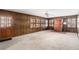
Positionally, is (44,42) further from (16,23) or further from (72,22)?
(16,23)

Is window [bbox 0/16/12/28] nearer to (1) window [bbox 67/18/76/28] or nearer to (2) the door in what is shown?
(2) the door

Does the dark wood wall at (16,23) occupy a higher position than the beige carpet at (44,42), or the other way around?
the dark wood wall at (16,23)

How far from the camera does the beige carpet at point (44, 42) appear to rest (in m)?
3.09

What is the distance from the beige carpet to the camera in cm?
309

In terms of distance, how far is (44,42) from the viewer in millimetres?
3230

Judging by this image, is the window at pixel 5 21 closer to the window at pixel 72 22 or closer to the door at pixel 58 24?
the door at pixel 58 24

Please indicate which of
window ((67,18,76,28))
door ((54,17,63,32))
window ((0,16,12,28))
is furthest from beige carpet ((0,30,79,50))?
window ((0,16,12,28))

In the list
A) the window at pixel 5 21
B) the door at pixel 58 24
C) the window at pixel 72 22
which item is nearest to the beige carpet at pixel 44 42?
the door at pixel 58 24

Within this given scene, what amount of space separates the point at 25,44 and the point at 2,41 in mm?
738

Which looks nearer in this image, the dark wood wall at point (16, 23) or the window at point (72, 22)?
the window at point (72, 22)

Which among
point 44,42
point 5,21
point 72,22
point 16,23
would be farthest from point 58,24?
point 5,21

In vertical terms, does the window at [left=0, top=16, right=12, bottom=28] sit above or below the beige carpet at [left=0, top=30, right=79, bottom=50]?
above
